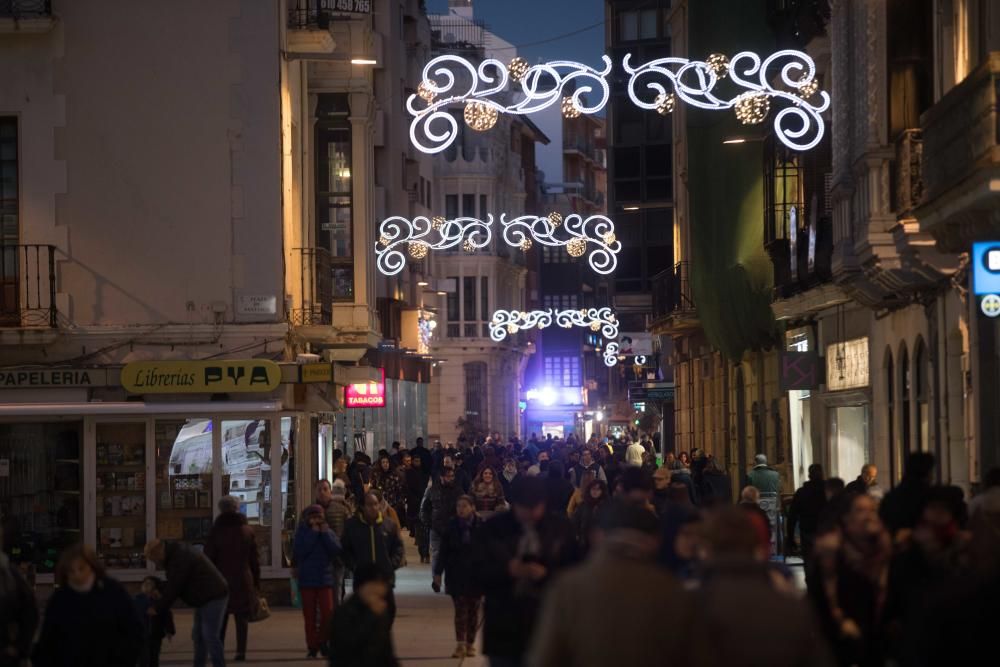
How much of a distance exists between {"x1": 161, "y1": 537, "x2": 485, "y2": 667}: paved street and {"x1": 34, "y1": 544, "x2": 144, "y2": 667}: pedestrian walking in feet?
20.8

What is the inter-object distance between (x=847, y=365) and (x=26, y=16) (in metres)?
12.8

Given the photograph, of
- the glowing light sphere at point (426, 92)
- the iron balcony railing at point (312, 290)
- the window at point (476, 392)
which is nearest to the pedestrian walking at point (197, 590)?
the glowing light sphere at point (426, 92)

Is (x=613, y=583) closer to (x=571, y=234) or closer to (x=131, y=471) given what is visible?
(x=131, y=471)

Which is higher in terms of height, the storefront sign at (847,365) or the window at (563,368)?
the window at (563,368)

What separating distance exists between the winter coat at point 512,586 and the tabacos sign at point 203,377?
12661 mm

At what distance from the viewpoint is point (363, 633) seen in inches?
450

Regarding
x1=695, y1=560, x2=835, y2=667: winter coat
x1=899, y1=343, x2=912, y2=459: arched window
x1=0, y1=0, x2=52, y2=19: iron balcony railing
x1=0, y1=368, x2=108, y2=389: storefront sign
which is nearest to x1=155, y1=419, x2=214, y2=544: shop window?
x1=0, y1=368, x2=108, y2=389: storefront sign

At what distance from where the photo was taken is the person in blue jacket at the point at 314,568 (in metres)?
19.3

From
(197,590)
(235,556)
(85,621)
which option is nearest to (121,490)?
(235,556)

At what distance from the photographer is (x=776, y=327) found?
36.2m

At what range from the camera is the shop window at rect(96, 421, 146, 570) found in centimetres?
2461

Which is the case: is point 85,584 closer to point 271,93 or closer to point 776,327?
point 271,93

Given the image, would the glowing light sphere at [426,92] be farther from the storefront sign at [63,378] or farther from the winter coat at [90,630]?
the winter coat at [90,630]

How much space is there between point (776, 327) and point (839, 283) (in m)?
10.4
